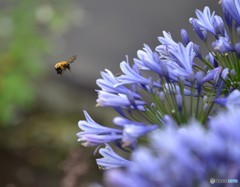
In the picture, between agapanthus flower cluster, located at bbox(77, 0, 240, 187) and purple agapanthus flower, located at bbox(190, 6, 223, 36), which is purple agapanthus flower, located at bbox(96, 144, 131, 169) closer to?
agapanthus flower cluster, located at bbox(77, 0, 240, 187)

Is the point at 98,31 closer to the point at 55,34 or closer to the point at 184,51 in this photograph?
the point at 55,34

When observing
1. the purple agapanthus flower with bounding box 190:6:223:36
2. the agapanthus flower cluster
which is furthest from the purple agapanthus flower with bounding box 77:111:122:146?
the purple agapanthus flower with bounding box 190:6:223:36

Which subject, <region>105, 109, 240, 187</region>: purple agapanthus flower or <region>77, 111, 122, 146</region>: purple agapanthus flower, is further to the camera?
<region>77, 111, 122, 146</region>: purple agapanthus flower

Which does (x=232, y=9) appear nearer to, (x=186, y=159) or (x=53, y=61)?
(x=186, y=159)

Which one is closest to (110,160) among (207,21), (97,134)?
(97,134)

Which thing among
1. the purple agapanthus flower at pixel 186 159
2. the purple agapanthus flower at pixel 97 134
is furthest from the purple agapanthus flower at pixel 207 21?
the purple agapanthus flower at pixel 186 159
